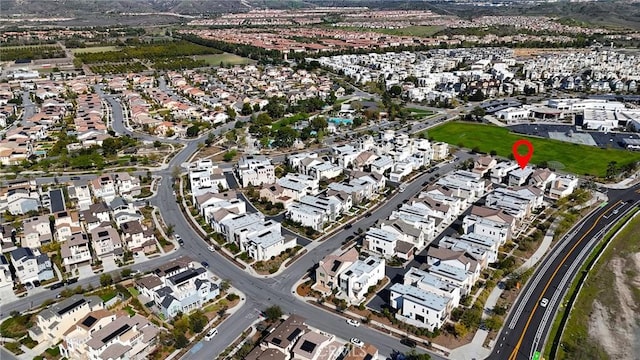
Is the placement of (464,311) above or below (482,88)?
below

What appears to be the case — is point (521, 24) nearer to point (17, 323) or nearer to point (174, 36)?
point (174, 36)

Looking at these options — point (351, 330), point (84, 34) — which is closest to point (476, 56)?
point (351, 330)

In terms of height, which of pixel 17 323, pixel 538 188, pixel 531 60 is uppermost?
pixel 531 60

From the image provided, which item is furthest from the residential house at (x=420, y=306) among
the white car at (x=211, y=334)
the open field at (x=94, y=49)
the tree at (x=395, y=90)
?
the open field at (x=94, y=49)

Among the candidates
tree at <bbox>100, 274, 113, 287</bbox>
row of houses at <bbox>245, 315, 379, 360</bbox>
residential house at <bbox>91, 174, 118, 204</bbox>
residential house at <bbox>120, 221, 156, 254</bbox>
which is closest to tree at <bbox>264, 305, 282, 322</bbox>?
row of houses at <bbox>245, 315, 379, 360</bbox>

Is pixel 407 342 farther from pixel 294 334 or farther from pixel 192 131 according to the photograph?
pixel 192 131

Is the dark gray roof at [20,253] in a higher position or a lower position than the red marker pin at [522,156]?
lower

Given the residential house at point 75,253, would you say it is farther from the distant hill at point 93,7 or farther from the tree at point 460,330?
the distant hill at point 93,7
